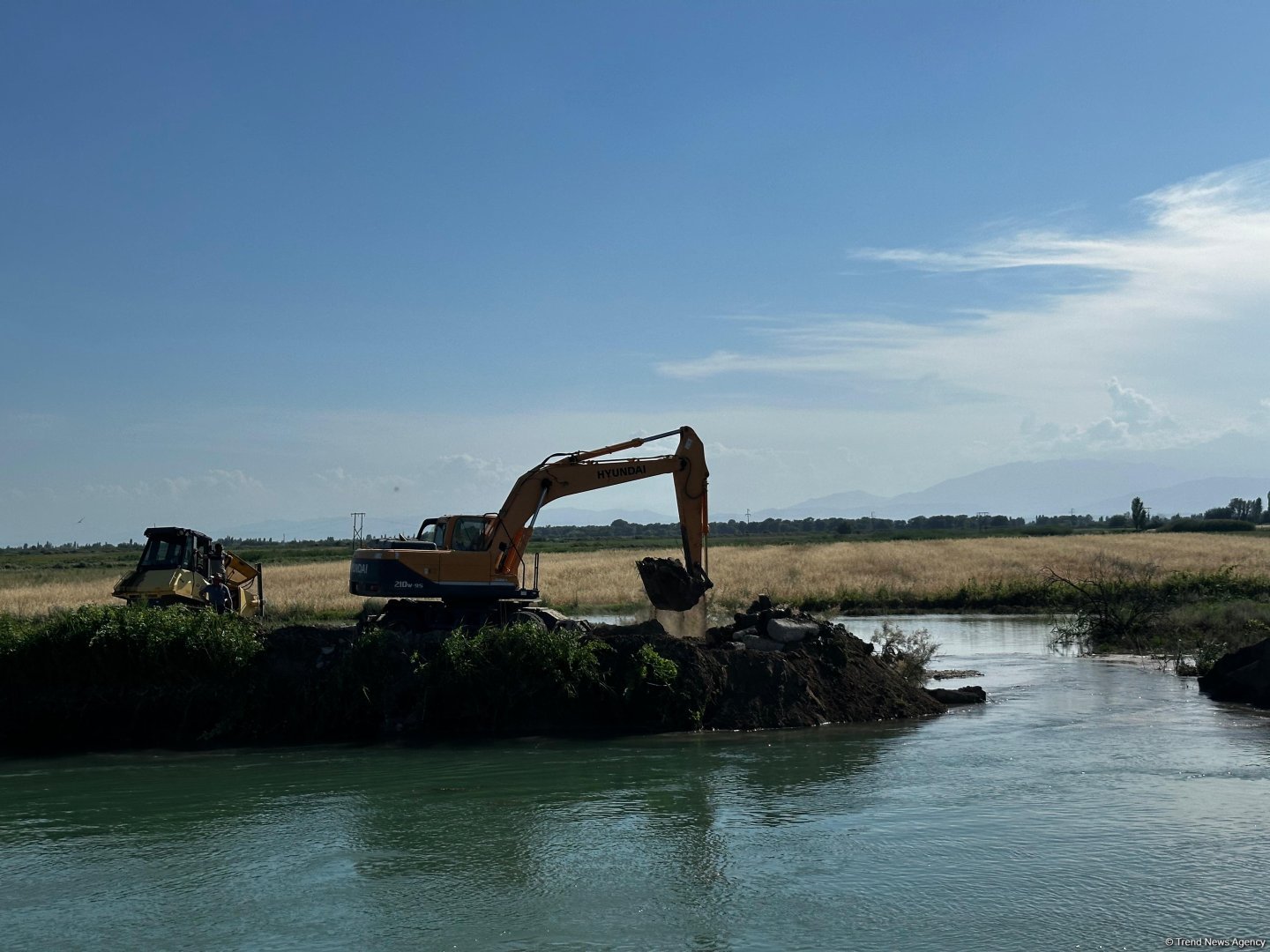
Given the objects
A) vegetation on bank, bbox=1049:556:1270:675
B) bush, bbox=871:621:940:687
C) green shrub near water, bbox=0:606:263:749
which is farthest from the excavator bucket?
vegetation on bank, bbox=1049:556:1270:675

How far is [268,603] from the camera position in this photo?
34500mm

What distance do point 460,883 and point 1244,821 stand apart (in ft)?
26.0

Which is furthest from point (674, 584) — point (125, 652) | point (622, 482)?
point (125, 652)

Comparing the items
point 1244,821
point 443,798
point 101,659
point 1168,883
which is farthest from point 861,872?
point 101,659

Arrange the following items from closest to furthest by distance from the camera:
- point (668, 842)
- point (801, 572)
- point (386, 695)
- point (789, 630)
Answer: point (668, 842), point (386, 695), point (789, 630), point (801, 572)

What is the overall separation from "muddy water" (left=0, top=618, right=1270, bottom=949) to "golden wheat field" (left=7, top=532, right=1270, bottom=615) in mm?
18746

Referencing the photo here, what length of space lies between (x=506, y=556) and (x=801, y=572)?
26860 mm

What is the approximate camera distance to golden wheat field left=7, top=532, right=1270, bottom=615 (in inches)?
1479

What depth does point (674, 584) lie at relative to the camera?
2017cm

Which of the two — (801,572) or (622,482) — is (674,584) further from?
(801,572)

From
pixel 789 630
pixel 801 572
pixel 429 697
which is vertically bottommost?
pixel 429 697

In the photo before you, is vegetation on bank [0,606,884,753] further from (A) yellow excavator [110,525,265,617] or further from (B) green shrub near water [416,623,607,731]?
(A) yellow excavator [110,525,265,617]

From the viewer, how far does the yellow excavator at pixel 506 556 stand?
1967 centimetres

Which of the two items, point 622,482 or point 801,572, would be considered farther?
point 801,572
